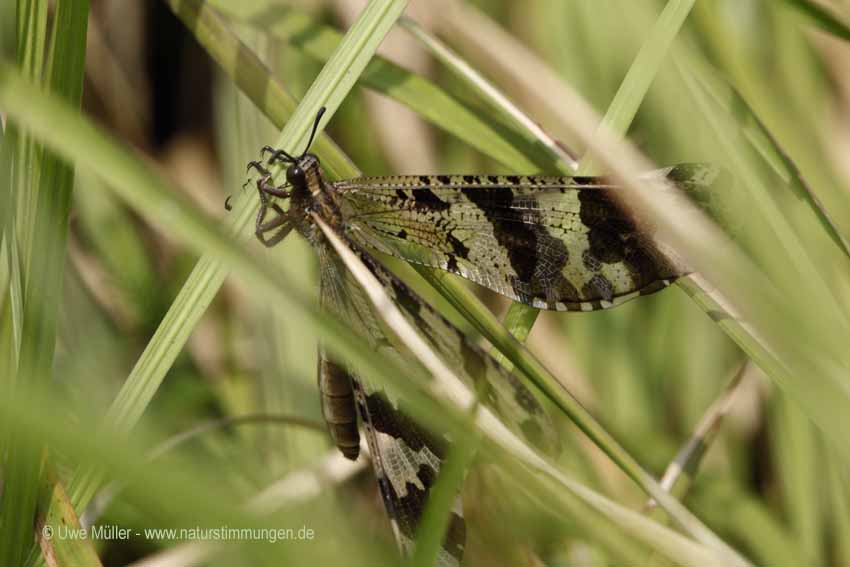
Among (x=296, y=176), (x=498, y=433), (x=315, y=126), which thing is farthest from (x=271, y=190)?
(x=498, y=433)

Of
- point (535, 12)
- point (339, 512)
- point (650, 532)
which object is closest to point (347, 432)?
point (339, 512)

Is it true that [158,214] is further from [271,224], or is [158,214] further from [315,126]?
[271,224]

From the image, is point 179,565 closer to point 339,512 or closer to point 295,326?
point 339,512

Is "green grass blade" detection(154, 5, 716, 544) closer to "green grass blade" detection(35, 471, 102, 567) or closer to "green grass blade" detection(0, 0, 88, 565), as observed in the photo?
"green grass blade" detection(0, 0, 88, 565)

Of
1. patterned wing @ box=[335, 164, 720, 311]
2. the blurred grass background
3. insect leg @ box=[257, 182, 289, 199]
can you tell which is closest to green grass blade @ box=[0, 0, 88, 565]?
the blurred grass background

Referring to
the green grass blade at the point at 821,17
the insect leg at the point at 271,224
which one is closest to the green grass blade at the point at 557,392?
the insect leg at the point at 271,224

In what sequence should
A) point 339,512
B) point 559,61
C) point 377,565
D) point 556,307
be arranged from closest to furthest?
point 377,565
point 556,307
point 339,512
point 559,61
